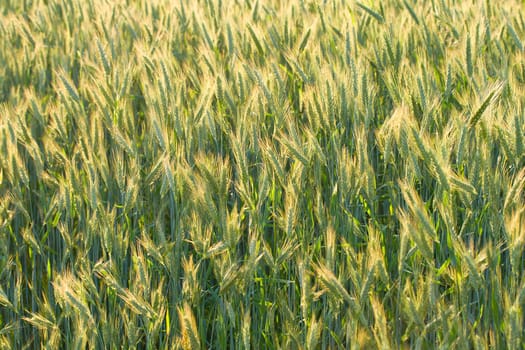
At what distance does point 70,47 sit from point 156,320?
1553mm

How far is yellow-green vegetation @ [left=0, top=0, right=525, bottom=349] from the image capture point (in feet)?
5.50

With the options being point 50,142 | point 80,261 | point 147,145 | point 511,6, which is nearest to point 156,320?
point 80,261

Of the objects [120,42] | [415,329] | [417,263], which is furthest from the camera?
[120,42]

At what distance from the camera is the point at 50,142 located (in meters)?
2.21

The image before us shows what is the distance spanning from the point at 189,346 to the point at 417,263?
1.98 ft

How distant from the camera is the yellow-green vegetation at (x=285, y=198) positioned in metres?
A: 1.68

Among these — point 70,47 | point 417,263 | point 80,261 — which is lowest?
point 80,261

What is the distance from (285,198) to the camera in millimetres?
1906

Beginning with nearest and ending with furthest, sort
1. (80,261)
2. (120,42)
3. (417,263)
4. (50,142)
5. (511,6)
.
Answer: (417,263), (80,261), (50,142), (511,6), (120,42)

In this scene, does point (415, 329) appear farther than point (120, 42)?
No

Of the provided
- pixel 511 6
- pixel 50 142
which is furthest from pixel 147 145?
pixel 511 6

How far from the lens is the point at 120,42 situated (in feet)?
9.37

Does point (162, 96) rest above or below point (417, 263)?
above

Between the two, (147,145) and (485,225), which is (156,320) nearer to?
(147,145)
